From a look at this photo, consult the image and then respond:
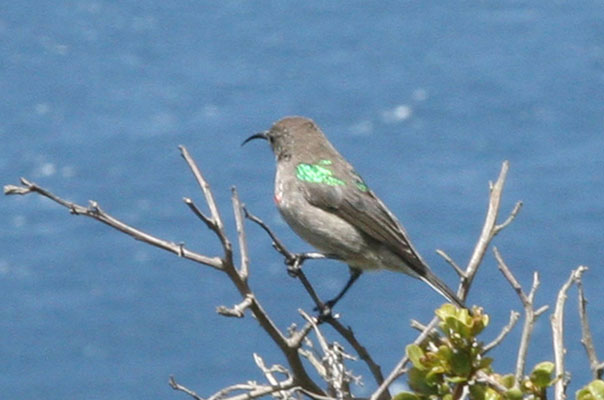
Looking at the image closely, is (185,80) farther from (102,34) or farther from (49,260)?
(49,260)

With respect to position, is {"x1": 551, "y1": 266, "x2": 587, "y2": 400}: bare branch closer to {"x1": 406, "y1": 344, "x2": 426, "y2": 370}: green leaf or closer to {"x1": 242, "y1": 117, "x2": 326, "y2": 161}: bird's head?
{"x1": 406, "y1": 344, "x2": 426, "y2": 370}: green leaf

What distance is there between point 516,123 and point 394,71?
5.19ft

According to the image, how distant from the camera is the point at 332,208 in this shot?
5.52 meters

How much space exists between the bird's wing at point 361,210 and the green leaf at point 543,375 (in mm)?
2748

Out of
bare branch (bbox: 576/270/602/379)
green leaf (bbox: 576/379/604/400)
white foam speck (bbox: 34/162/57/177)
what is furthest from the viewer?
white foam speck (bbox: 34/162/57/177)

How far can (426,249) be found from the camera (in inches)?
518

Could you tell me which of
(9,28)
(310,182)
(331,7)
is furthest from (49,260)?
(310,182)

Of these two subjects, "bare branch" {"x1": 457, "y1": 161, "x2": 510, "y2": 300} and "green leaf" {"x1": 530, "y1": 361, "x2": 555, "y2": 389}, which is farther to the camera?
"bare branch" {"x1": 457, "y1": 161, "x2": 510, "y2": 300}

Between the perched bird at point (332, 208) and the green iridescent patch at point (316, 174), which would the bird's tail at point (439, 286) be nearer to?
the perched bird at point (332, 208)

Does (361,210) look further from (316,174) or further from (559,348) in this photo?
(559,348)

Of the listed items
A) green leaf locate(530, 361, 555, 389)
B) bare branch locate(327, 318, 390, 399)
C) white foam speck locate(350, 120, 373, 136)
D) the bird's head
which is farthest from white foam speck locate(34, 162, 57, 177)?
green leaf locate(530, 361, 555, 389)

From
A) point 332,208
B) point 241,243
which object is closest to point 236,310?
point 241,243

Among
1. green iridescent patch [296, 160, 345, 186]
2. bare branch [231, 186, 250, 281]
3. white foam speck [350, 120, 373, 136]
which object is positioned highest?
white foam speck [350, 120, 373, 136]

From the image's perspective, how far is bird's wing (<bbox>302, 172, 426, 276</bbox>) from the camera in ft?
17.7
